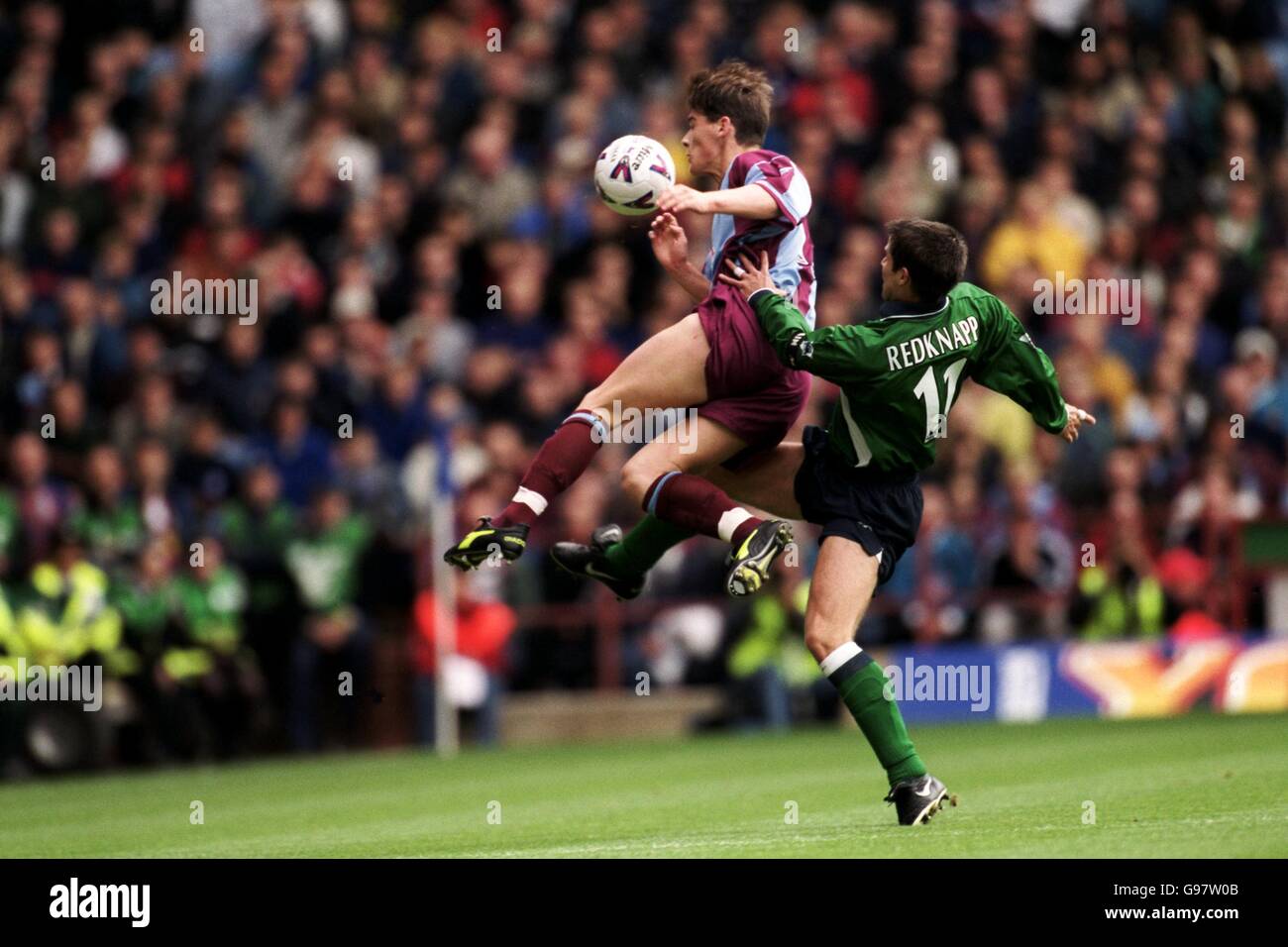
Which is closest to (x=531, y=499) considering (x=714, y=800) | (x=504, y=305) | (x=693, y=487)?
(x=693, y=487)

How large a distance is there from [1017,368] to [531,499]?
1.92 meters

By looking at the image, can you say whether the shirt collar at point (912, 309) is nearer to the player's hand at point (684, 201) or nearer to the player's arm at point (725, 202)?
the player's arm at point (725, 202)

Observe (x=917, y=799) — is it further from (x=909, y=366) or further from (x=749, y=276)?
(x=749, y=276)

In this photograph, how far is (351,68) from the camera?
18906 millimetres

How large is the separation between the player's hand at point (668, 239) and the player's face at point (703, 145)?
0.30m

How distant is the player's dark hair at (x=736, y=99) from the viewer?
28.5 ft

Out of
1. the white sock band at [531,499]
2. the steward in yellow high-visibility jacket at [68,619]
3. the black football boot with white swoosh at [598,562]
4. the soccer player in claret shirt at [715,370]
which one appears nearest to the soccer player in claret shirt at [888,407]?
the soccer player in claret shirt at [715,370]

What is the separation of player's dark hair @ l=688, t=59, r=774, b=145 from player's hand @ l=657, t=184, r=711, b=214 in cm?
73

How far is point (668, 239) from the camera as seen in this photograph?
8602mm

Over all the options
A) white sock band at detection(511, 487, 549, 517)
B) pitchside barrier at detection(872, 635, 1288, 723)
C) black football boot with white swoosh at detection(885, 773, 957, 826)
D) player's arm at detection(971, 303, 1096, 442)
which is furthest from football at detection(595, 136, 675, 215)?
pitchside barrier at detection(872, 635, 1288, 723)

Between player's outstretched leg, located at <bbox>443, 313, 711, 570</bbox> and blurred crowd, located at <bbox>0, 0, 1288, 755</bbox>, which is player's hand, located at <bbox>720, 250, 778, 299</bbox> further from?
blurred crowd, located at <bbox>0, 0, 1288, 755</bbox>

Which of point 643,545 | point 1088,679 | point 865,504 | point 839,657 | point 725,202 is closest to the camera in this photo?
point 725,202

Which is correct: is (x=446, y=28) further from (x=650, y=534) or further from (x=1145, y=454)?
(x=650, y=534)
